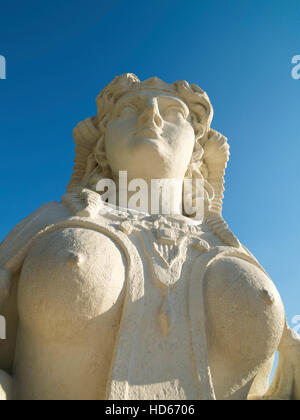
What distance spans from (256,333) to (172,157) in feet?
7.26

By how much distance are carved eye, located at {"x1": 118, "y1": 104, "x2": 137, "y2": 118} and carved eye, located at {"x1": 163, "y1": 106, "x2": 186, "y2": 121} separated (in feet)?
1.24

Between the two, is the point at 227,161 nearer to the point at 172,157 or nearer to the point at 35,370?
the point at 172,157

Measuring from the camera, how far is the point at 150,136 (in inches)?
183

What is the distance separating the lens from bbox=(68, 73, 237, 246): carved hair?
17.4 ft

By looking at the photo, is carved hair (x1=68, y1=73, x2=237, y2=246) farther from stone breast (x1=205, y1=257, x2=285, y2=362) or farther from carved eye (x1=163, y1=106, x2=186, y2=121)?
stone breast (x1=205, y1=257, x2=285, y2=362)

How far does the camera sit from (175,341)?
3.19 meters

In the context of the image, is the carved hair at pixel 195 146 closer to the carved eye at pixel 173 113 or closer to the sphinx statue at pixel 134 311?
the carved eye at pixel 173 113

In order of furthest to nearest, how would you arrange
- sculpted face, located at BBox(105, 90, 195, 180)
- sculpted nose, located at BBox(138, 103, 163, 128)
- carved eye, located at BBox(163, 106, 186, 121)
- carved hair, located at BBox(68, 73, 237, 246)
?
carved hair, located at BBox(68, 73, 237, 246)
carved eye, located at BBox(163, 106, 186, 121)
sculpted nose, located at BBox(138, 103, 163, 128)
sculpted face, located at BBox(105, 90, 195, 180)

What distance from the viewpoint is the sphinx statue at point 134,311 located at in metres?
3.05

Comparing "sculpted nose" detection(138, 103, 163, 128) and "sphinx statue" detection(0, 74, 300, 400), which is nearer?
"sphinx statue" detection(0, 74, 300, 400)

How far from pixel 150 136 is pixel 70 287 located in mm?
2190

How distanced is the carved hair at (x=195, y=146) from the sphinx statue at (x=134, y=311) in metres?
1.16

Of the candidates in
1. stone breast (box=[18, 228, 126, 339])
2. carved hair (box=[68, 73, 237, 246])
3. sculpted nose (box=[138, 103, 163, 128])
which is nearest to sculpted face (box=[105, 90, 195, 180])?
sculpted nose (box=[138, 103, 163, 128])

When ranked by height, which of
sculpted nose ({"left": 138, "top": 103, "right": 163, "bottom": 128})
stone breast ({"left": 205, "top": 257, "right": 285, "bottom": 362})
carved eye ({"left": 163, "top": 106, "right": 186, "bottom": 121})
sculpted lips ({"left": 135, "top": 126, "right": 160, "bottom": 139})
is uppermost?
carved eye ({"left": 163, "top": 106, "right": 186, "bottom": 121})
